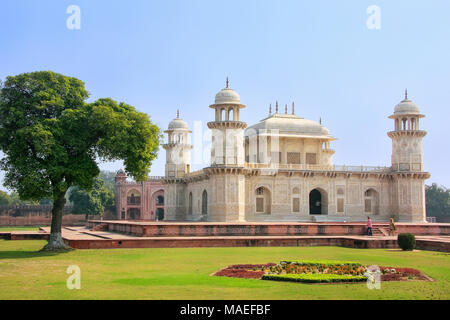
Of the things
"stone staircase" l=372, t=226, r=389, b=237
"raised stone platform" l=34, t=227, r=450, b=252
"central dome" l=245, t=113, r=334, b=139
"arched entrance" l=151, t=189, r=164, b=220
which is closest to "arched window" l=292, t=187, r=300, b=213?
"central dome" l=245, t=113, r=334, b=139

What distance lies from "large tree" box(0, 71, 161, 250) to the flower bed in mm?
7964

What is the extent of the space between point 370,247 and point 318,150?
60.6ft

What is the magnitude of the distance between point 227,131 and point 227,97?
2.06 metres

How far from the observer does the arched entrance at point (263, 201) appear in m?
34.4

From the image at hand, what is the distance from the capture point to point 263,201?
34625mm

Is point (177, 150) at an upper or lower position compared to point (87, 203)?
upper

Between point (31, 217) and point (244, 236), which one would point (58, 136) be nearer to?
point (244, 236)

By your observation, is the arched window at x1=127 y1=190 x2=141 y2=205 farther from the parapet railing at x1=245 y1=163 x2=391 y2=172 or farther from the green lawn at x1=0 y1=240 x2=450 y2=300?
the green lawn at x1=0 y1=240 x2=450 y2=300

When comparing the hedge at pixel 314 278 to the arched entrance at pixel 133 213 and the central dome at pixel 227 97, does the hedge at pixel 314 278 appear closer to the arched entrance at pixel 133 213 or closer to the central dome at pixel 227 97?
the central dome at pixel 227 97

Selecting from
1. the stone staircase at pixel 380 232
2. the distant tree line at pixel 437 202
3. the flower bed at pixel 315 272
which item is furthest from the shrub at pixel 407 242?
the distant tree line at pixel 437 202

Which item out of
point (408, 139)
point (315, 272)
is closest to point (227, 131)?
point (408, 139)

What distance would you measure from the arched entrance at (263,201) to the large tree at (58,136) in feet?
51.1

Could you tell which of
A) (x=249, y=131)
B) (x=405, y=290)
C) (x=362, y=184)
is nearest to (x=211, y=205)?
(x=249, y=131)

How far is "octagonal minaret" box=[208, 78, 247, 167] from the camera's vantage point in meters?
31.4
